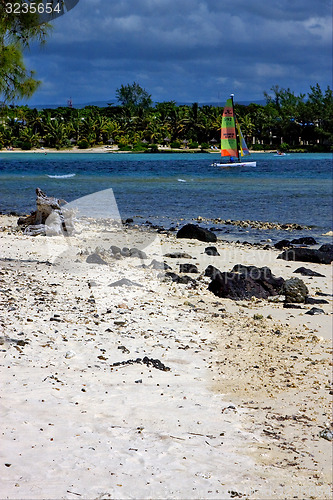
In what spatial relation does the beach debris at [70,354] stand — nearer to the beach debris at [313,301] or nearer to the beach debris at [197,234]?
the beach debris at [313,301]

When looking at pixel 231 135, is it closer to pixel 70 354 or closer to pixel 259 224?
pixel 259 224

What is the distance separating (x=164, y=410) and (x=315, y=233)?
18376 mm

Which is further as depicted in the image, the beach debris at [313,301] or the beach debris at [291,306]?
the beach debris at [313,301]

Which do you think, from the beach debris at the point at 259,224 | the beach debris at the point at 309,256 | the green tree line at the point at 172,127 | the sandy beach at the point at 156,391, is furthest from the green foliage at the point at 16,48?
the green tree line at the point at 172,127

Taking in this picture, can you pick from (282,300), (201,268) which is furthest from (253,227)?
(282,300)

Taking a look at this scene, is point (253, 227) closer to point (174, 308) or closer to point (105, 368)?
point (174, 308)

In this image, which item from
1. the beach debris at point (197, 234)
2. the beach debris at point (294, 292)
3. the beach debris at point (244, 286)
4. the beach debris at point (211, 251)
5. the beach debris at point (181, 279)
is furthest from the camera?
the beach debris at point (197, 234)

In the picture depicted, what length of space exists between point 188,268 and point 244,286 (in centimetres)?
220

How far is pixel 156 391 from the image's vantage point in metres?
6.78

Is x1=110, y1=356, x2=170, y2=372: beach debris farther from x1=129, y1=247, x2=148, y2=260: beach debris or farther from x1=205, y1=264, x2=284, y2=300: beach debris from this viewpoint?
x1=129, y1=247, x2=148, y2=260: beach debris

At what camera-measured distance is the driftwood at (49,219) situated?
17.7 metres

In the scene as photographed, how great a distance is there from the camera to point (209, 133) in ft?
438

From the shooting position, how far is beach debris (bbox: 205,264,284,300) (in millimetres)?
11398

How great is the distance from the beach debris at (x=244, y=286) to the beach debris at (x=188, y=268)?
4.71 ft
